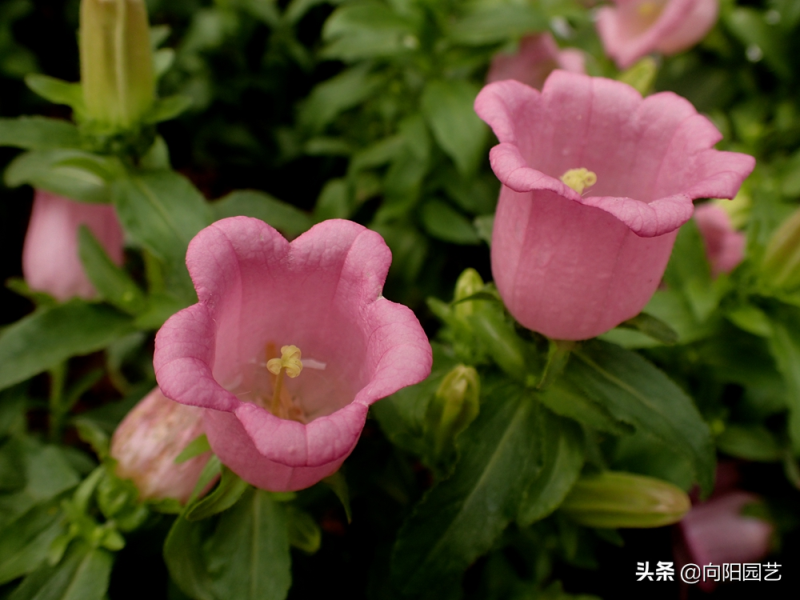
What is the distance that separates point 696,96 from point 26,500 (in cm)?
274

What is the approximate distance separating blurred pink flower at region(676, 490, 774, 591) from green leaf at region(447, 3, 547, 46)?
143cm

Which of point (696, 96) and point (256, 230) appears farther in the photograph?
point (696, 96)

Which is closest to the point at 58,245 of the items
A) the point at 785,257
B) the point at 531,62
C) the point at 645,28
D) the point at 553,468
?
the point at 553,468

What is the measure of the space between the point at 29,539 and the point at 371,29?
4.70 feet

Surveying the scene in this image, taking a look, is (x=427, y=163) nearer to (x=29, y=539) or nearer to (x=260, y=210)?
(x=260, y=210)

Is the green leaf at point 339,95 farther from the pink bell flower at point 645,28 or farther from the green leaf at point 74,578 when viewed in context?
the green leaf at point 74,578

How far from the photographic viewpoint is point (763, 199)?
5.63 ft

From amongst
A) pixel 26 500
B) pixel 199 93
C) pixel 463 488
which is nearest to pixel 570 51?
pixel 199 93

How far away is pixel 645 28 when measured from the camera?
92.5 inches

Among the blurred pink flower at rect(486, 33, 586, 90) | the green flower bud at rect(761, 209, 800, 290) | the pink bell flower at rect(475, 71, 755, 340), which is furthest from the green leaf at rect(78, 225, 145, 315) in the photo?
the green flower bud at rect(761, 209, 800, 290)

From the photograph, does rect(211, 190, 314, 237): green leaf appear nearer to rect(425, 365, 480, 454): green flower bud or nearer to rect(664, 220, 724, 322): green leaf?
rect(425, 365, 480, 454): green flower bud

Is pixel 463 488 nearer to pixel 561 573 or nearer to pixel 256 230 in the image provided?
pixel 256 230

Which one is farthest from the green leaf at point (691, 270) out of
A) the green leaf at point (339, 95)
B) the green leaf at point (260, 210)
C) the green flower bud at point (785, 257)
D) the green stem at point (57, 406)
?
the green stem at point (57, 406)

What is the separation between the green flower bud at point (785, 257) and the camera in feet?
4.83
